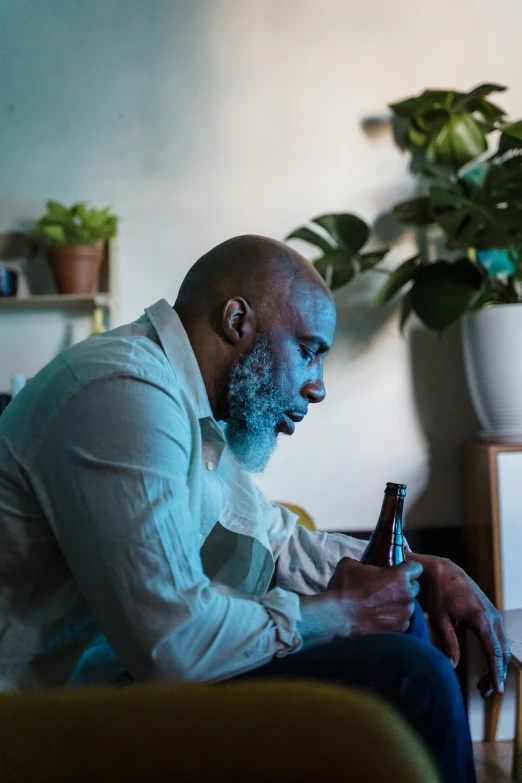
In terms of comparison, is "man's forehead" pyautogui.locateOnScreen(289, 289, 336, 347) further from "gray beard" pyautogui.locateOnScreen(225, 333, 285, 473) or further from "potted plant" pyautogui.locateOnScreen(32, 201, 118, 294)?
"potted plant" pyautogui.locateOnScreen(32, 201, 118, 294)

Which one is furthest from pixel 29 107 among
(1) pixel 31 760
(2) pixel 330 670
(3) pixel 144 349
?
(1) pixel 31 760

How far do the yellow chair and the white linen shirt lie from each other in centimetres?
28

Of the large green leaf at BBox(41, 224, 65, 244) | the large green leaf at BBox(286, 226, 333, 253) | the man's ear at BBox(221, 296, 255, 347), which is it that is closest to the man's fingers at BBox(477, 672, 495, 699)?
the man's ear at BBox(221, 296, 255, 347)

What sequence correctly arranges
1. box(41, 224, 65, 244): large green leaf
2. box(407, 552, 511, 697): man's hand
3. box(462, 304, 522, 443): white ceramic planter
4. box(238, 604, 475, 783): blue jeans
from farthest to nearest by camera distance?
box(41, 224, 65, 244): large green leaf, box(462, 304, 522, 443): white ceramic planter, box(407, 552, 511, 697): man's hand, box(238, 604, 475, 783): blue jeans

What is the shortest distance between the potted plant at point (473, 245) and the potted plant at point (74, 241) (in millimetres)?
562

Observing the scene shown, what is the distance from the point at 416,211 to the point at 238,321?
140 cm

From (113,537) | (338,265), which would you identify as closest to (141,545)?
(113,537)

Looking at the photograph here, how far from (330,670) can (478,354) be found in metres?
1.60

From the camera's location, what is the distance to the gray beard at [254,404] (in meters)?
1.06

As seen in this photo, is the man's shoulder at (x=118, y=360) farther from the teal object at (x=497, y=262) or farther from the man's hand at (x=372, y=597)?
the teal object at (x=497, y=262)

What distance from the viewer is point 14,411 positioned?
2.88 feet

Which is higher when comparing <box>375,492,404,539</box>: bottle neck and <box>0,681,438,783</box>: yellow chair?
<box>375,492,404,539</box>: bottle neck

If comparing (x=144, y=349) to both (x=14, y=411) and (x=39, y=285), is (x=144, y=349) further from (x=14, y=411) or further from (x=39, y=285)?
(x=39, y=285)

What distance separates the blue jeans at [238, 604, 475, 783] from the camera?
67cm
